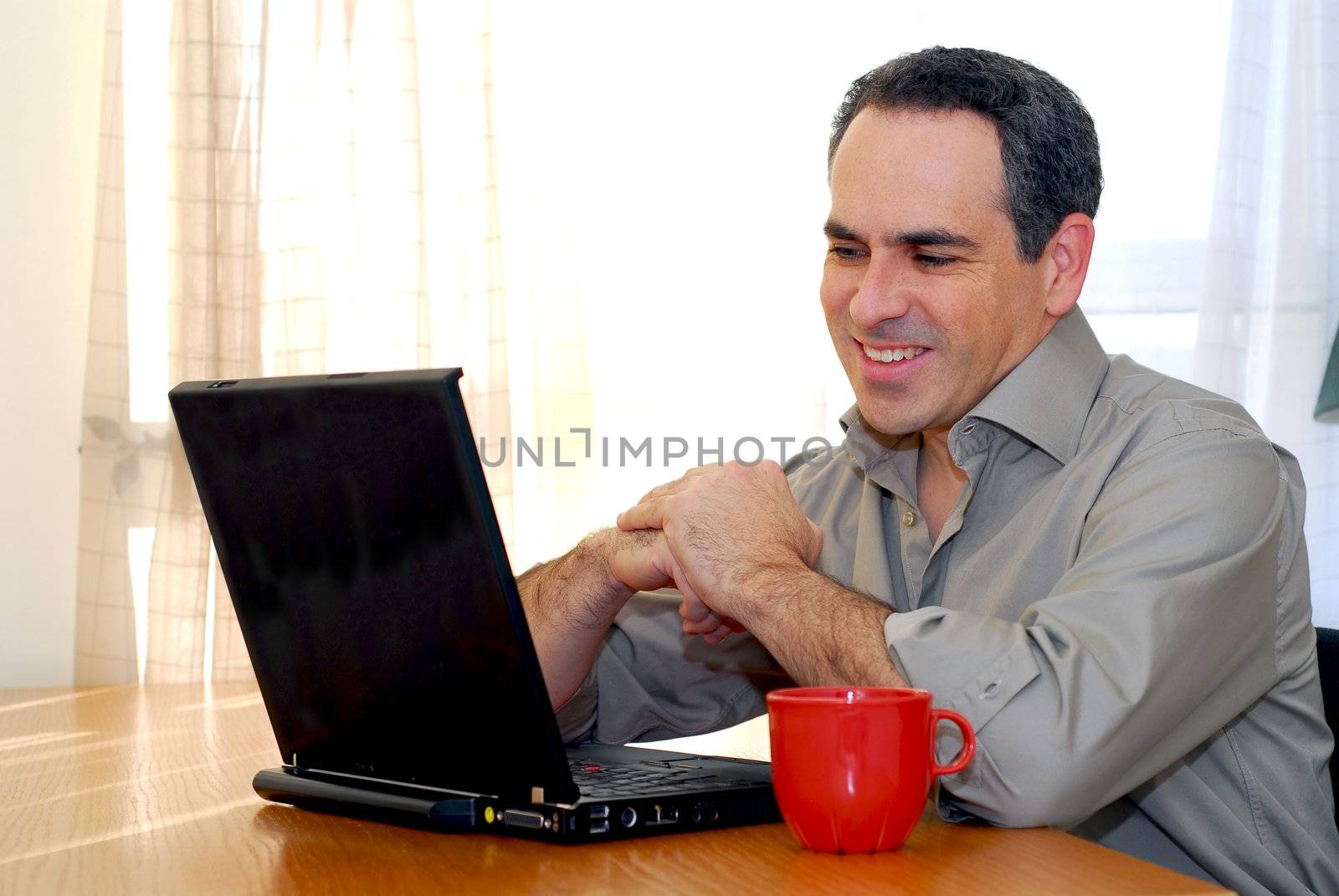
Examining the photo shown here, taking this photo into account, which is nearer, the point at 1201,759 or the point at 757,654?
the point at 1201,759

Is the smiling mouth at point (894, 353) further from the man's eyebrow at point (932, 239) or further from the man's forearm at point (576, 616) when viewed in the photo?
the man's forearm at point (576, 616)

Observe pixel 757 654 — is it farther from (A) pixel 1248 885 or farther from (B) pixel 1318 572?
(B) pixel 1318 572

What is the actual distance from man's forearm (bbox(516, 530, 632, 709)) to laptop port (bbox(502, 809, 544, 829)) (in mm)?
381

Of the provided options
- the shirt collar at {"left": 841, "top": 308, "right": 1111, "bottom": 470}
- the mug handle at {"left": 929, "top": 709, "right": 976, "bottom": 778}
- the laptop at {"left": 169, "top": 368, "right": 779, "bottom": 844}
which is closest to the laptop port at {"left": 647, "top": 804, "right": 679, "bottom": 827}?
the laptop at {"left": 169, "top": 368, "right": 779, "bottom": 844}

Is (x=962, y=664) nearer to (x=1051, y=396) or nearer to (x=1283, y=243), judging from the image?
(x=1051, y=396)

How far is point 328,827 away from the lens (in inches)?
32.2

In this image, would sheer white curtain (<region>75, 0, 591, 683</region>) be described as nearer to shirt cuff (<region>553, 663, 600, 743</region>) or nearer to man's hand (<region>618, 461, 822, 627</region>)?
shirt cuff (<region>553, 663, 600, 743</region>)

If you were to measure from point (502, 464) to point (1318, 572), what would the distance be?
5.43 feet

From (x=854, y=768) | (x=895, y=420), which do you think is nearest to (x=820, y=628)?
(x=854, y=768)

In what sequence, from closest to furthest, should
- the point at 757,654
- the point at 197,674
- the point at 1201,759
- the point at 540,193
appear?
1. the point at 1201,759
2. the point at 757,654
3. the point at 197,674
4. the point at 540,193

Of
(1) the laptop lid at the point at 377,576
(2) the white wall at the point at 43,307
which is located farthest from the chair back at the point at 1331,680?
(2) the white wall at the point at 43,307

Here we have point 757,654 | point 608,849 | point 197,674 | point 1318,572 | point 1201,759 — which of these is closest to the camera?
point 608,849

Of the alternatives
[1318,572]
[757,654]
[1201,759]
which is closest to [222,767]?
[757,654]

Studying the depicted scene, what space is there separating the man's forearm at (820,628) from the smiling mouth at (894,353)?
310 mm
